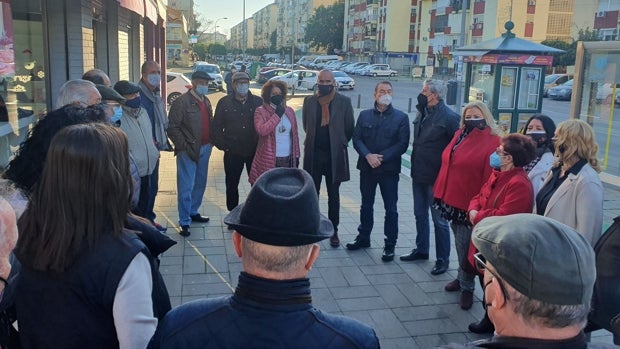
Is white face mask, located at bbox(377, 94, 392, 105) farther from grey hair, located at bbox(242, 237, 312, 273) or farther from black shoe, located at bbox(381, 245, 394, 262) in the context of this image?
grey hair, located at bbox(242, 237, 312, 273)

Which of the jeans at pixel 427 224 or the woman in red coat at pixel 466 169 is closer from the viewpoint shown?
the woman in red coat at pixel 466 169

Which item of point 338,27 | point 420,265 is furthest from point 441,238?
point 338,27

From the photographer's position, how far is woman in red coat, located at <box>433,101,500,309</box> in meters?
4.79

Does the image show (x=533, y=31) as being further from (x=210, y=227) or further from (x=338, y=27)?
(x=210, y=227)

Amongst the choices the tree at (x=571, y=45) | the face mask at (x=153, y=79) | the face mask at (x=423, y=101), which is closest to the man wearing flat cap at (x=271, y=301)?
the face mask at (x=423, y=101)

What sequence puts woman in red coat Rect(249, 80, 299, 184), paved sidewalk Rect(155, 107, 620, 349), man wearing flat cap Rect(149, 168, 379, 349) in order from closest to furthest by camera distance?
man wearing flat cap Rect(149, 168, 379, 349)
paved sidewalk Rect(155, 107, 620, 349)
woman in red coat Rect(249, 80, 299, 184)

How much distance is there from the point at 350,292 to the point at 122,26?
8608 mm

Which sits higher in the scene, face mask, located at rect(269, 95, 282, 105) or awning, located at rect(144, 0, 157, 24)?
awning, located at rect(144, 0, 157, 24)

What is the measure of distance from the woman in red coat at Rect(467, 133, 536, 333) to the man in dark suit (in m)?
2.11

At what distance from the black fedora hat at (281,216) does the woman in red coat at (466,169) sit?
3313 millimetres

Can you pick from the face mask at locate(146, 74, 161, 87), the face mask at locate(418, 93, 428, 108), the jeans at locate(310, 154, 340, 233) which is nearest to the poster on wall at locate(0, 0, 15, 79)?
the face mask at locate(146, 74, 161, 87)

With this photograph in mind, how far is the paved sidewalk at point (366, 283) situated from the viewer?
4445mm

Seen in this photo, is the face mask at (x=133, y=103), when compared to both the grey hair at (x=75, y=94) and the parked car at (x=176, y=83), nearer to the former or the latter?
the grey hair at (x=75, y=94)

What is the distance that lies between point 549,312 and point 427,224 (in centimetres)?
432
